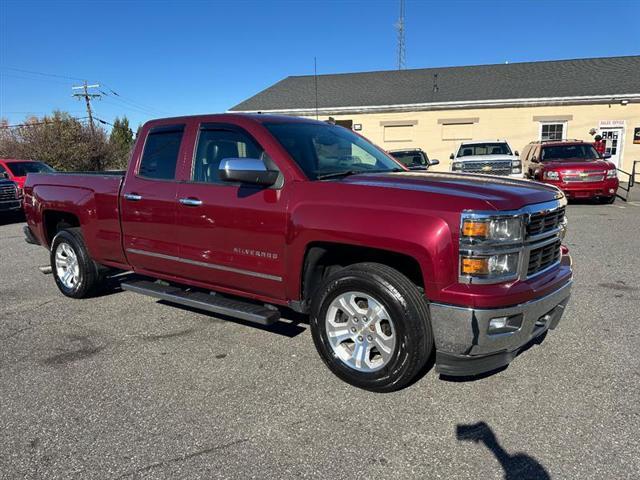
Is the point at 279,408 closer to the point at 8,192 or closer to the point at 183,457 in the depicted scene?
the point at 183,457

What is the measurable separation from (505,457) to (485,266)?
105 centimetres

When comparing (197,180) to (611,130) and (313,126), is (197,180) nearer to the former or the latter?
(313,126)

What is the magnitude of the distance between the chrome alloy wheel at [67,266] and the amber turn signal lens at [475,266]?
4.44 meters

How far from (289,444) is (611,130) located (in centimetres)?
2484

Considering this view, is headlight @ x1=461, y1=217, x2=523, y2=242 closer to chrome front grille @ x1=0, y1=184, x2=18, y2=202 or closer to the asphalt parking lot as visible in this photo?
the asphalt parking lot

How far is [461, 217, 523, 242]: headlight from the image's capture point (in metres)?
2.91

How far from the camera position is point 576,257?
743 centimetres

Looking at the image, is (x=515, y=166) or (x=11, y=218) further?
(x=11, y=218)

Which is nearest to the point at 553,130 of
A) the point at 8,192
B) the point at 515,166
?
the point at 515,166

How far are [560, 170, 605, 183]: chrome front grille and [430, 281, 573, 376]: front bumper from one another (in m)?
11.5

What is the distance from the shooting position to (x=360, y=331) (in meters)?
3.44

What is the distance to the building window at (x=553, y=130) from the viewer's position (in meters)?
23.2

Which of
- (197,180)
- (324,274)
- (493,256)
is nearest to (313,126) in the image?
(197,180)

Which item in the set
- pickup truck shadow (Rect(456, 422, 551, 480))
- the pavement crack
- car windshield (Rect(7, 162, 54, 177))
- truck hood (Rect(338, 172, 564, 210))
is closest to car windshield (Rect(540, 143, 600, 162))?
truck hood (Rect(338, 172, 564, 210))
